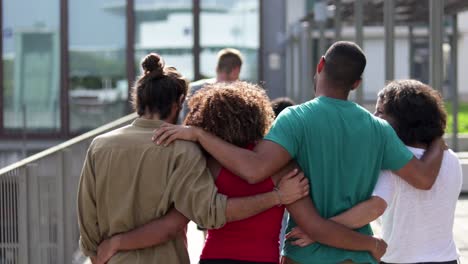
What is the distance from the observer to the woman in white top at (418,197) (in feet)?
12.7

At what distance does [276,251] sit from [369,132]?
0.60 metres

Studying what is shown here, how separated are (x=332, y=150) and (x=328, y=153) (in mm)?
19

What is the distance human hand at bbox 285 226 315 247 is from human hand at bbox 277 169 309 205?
0.42 feet

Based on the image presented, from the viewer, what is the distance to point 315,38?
2164 centimetres

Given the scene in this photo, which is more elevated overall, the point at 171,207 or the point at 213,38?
the point at 213,38

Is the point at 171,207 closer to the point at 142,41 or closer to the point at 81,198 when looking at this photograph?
the point at 81,198

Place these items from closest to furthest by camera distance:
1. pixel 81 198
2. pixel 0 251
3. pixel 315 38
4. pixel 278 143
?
pixel 278 143, pixel 81 198, pixel 0 251, pixel 315 38

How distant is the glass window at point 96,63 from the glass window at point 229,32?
197 cm

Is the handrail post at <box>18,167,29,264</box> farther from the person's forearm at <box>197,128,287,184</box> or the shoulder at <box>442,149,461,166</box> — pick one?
the shoulder at <box>442,149,461,166</box>

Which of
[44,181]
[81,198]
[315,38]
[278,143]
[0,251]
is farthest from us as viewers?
[315,38]

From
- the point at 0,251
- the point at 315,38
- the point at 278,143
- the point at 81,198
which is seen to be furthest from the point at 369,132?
the point at 315,38

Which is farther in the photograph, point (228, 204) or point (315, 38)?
point (315, 38)

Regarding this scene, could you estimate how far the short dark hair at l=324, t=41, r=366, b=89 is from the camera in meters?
3.57

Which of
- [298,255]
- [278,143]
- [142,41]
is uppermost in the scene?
[142,41]
